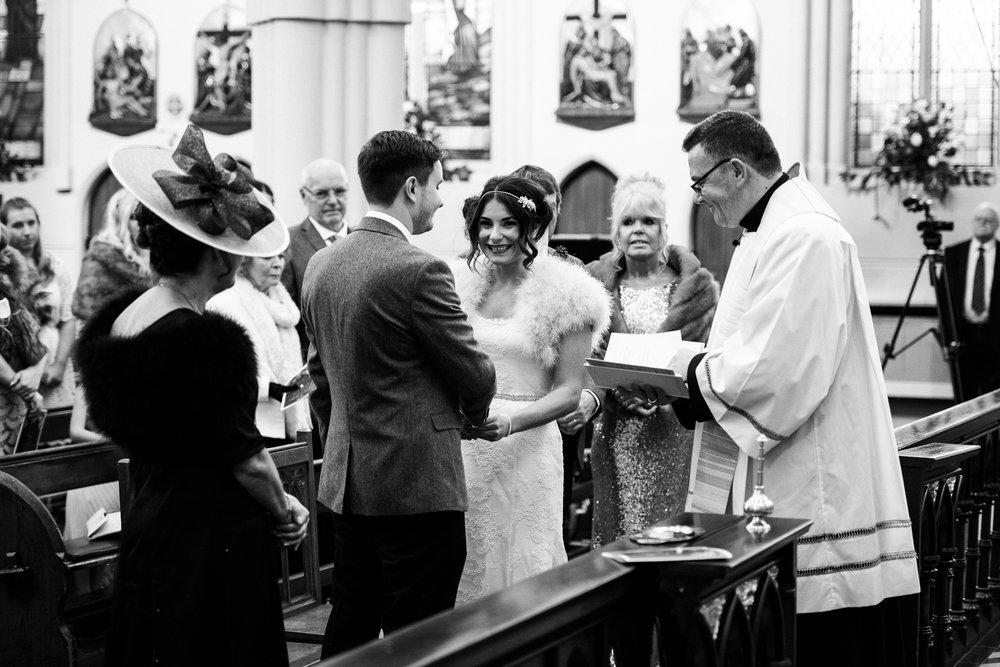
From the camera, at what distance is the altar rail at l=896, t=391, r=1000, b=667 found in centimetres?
348

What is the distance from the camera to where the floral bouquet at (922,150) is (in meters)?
11.7

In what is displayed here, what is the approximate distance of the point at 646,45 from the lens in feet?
44.6

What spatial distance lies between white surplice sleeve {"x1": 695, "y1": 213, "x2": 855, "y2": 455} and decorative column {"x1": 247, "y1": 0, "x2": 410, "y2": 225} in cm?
534

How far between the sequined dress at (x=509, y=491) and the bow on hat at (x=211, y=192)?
3.30 ft

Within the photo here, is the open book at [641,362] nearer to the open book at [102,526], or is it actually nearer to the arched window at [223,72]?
the open book at [102,526]

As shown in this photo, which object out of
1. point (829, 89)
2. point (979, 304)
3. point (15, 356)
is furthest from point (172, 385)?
point (829, 89)

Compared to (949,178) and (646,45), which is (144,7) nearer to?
(646,45)

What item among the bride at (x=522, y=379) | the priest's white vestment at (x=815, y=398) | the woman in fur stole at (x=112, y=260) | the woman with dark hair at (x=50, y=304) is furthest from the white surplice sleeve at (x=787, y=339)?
the woman with dark hair at (x=50, y=304)

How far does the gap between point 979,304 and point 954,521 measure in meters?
7.46

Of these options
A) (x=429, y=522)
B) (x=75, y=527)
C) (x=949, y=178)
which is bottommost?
(x=75, y=527)

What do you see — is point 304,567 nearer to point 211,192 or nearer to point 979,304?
point 211,192

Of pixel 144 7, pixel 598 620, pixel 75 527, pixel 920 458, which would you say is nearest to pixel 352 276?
pixel 598 620

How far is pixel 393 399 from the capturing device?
2.78 metres

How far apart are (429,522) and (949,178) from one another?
33.9 ft
